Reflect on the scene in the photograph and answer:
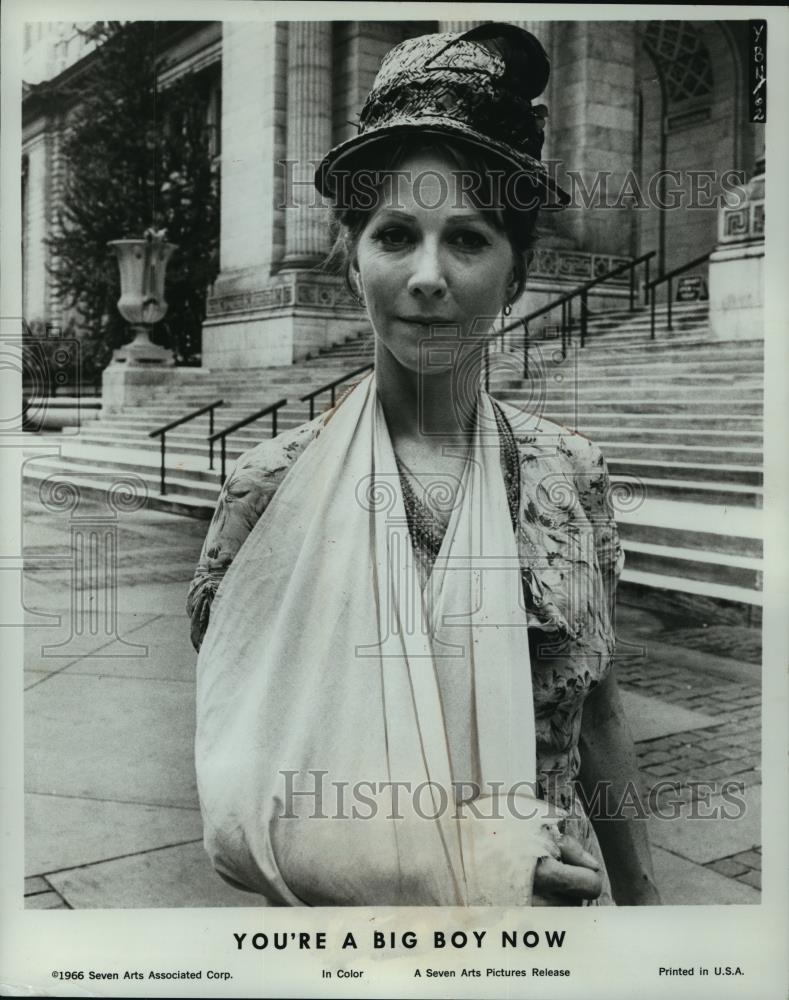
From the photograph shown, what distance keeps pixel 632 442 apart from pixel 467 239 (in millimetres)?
1435

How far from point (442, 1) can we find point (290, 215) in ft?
2.69

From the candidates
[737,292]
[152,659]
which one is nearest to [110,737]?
[152,659]

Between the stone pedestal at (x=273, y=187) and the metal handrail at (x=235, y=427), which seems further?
the metal handrail at (x=235, y=427)

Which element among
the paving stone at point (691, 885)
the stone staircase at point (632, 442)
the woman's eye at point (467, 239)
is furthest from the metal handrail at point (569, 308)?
the paving stone at point (691, 885)

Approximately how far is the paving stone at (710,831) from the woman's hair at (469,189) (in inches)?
68.1

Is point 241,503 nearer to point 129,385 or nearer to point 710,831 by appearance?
point 129,385

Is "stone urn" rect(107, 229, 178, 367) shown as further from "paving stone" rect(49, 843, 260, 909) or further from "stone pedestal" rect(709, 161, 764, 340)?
"stone pedestal" rect(709, 161, 764, 340)

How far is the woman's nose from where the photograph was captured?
2.55 m

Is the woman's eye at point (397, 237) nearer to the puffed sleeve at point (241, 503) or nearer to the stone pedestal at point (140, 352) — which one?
the puffed sleeve at point (241, 503)

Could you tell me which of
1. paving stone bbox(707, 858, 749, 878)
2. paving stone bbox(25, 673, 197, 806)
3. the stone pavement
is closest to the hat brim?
the stone pavement

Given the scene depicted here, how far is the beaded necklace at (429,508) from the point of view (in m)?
2.58

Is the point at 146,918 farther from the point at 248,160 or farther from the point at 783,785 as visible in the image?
the point at 248,160

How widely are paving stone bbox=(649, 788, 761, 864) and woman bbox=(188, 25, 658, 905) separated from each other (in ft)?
1.72

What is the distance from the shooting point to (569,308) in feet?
12.0
